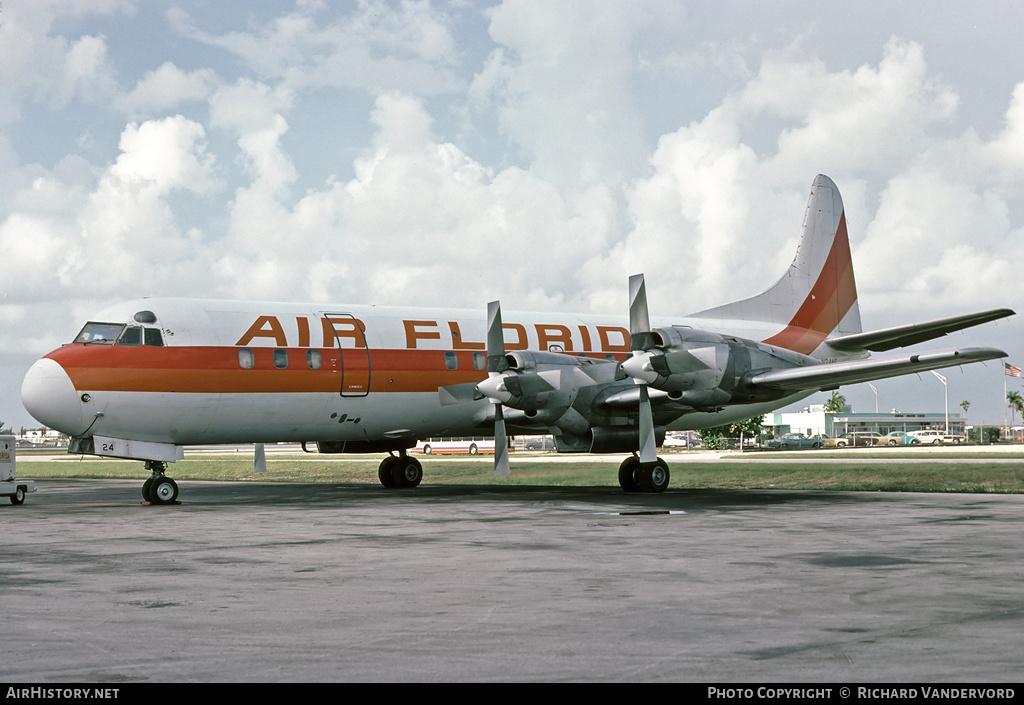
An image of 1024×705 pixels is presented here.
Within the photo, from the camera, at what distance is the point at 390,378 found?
22.4 meters

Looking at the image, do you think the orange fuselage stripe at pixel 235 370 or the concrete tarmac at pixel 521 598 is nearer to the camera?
the concrete tarmac at pixel 521 598

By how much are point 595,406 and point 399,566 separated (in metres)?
11.3

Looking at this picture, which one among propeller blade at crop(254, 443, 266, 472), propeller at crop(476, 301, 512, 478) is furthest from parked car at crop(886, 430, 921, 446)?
propeller at crop(476, 301, 512, 478)

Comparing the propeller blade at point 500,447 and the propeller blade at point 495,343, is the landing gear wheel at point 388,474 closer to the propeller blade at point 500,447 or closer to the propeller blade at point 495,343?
the propeller blade at point 500,447

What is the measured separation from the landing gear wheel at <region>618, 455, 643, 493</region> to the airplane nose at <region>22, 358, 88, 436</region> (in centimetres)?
1131

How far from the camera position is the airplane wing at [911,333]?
19953 mm

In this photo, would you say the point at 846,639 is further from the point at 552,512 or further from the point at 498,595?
the point at 552,512

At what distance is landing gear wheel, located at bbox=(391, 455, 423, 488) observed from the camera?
86.5ft

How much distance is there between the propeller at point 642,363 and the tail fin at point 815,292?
8187 mm

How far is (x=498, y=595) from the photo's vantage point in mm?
8445

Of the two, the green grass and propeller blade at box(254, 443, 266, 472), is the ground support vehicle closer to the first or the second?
propeller blade at box(254, 443, 266, 472)

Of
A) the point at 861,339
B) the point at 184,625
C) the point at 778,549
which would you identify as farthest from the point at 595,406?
the point at 184,625

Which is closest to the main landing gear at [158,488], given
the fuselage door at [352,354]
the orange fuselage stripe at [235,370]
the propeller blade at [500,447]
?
the orange fuselage stripe at [235,370]

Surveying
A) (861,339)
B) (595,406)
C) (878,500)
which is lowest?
(878,500)
